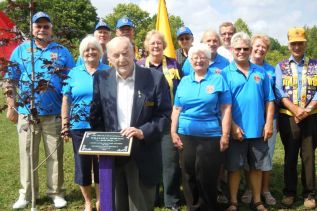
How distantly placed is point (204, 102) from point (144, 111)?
3.63ft

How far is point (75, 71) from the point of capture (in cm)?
468

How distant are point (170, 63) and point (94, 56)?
1090 mm

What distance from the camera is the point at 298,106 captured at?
5.02 metres

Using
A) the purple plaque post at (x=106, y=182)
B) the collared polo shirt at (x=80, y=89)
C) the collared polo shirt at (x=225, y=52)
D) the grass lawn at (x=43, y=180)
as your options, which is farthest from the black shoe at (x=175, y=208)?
the collared polo shirt at (x=225, y=52)

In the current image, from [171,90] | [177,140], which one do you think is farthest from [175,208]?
[171,90]

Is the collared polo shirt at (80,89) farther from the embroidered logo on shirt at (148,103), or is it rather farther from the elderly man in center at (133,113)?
the embroidered logo on shirt at (148,103)

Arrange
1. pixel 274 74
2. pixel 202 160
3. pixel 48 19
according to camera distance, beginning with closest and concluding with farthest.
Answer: pixel 202 160
pixel 48 19
pixel 274 74

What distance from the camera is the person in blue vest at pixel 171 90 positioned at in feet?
16.5

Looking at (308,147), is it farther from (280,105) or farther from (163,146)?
(163,146)

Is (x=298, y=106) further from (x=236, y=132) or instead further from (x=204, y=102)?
(x=204, y=102)

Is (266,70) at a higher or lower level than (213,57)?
lower

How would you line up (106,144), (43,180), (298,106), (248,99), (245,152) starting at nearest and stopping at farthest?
1. (106,144)
2. (248,99)
3. (245,152)
4. (298,106)
5. (43,180)

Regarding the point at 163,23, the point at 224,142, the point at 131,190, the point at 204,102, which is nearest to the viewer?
the point at 131,190

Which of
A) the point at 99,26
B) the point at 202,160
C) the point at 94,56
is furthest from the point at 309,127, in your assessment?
the point at 99,26
